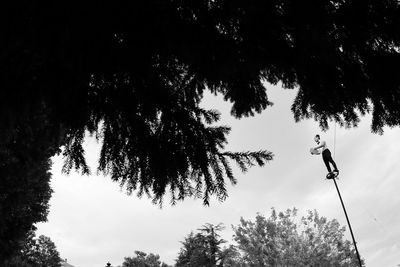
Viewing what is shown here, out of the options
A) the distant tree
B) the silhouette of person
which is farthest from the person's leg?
the distant tree

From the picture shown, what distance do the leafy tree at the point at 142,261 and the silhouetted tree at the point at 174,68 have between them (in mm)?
57160

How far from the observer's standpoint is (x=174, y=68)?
8.51ft

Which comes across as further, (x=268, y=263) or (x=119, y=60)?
(x=268, y=263)

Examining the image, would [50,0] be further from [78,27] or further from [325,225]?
[325,225]

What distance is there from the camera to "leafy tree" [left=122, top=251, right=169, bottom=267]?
181ft

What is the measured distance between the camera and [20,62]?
1.85m

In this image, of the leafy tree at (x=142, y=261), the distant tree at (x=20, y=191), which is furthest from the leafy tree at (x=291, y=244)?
the leafy tree at (x=142, y=261)

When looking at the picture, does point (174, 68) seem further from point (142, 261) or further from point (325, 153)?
point (142, 261)

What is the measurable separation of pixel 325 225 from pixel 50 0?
2809 centimetres

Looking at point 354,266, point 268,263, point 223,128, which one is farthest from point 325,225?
point 223,128

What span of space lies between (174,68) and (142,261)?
58.4 metres

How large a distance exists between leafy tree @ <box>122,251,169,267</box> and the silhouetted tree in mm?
57160

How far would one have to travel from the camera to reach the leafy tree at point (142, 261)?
181ft

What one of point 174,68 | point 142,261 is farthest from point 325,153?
point 142,261
